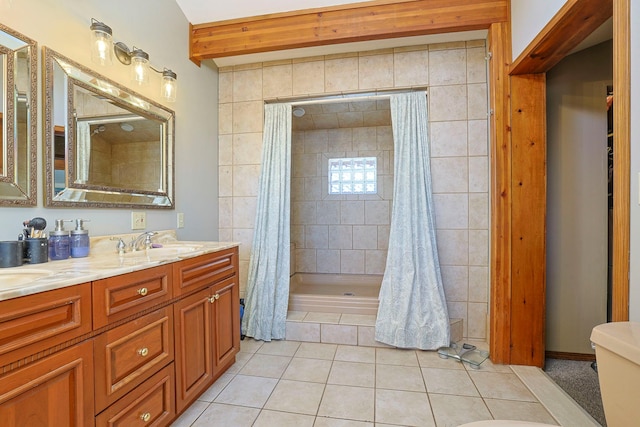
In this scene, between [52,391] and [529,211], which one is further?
[529,211]

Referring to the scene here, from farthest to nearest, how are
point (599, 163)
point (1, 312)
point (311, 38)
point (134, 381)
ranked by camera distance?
point (311, 38)
point (599, 163)
point (134, 381)
point (1, 312)

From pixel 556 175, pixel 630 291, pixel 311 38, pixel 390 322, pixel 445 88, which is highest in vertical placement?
pixel 311 38

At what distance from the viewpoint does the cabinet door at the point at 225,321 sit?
1.69 m

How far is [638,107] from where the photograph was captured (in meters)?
0.95

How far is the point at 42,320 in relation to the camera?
82 centimetres

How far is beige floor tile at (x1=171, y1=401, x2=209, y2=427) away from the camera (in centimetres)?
142

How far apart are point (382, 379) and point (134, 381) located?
4.48ft

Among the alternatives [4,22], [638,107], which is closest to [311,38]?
[4,22]

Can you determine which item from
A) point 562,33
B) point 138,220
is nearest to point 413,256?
point 562,33

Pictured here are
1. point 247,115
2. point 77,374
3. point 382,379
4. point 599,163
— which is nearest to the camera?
point 77,374

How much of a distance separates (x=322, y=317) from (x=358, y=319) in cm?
30

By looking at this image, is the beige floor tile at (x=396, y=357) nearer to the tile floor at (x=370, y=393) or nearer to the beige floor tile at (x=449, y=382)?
the tile floor at (x=370, y=393)

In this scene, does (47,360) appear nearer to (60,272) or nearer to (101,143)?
(60,272)

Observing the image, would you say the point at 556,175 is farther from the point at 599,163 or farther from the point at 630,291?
the point at 630,291
